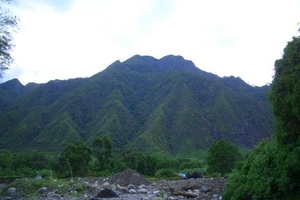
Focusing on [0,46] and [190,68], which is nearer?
[0,46]

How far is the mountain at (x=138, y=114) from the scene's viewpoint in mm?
86125

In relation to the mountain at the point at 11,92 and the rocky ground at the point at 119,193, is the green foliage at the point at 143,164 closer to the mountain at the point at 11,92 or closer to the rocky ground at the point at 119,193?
the rocky ground at the point at 119,193

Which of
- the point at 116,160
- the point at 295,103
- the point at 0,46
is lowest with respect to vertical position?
the point at 116,160

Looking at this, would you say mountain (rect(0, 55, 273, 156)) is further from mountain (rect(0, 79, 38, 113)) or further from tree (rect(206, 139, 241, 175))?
tree (rect(206, 139, 241, 175))

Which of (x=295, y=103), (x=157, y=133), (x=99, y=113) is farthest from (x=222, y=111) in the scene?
(x=295, y=103)

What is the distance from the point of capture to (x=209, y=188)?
22.2 metres

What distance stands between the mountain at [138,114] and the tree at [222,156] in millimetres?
41981

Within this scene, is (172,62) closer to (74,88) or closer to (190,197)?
(74,88)

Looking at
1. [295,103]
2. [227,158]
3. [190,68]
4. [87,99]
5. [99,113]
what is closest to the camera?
[295,103]

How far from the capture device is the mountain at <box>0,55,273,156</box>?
86.1 meters

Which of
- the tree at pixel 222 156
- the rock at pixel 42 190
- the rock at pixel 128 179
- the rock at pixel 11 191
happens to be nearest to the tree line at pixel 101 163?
the tree at pixel 222 156

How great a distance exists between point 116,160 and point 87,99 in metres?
62.9

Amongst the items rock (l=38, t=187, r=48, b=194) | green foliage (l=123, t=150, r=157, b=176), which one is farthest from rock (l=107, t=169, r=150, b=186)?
green foliage (l=123, t=150, r=157, b=176)

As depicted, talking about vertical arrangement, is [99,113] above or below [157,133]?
above
